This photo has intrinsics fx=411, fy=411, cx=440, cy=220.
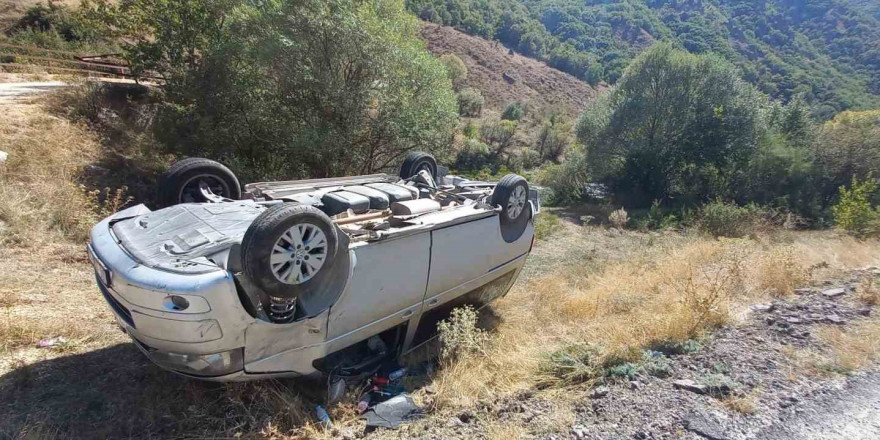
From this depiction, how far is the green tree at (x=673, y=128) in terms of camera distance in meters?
18.6

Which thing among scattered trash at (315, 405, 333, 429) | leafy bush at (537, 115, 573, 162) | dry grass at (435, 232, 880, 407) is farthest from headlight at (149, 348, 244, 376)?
leafy bush at (537, 115, 573, 162)

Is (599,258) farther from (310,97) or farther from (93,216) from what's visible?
(93,216)

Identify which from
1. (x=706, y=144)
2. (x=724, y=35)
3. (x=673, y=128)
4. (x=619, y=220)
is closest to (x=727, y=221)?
(x=619, y=220)

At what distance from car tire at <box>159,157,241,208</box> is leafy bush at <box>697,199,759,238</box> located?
1349 cm

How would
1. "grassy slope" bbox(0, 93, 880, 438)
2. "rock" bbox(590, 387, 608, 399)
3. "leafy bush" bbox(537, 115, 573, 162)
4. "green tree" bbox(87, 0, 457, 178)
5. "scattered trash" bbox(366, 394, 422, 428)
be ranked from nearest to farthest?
1. "grassy slope" bbox(0, 93, 880, 438)
2. "scattered trash" bbox(366, 394, 422, 428)
3. "rock" bbox(590, 387, 608, 399)
4. "green tree" bbox(87, 0, 457, 178)
5. "leafy bush" bbox(537, 115, 573, 162)

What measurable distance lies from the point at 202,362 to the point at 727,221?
1501 cm

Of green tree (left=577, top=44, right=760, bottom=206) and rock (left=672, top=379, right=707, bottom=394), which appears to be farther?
green tree (left=577, top=44, right=760, bottom=206)

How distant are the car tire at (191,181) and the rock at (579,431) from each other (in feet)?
12.2

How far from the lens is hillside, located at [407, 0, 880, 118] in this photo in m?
72.1

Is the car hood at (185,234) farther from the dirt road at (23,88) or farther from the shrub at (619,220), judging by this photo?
the shrub at (619,220)

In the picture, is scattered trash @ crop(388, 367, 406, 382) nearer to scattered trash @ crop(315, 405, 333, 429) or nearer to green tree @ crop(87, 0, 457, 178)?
scattered trash @ crop(315, 405, 333, 429)

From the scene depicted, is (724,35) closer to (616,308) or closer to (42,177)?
(616,308)

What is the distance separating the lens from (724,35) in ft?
327

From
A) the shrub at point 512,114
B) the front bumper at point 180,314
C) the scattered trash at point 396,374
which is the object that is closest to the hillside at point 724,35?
the shrub at point 512,114
